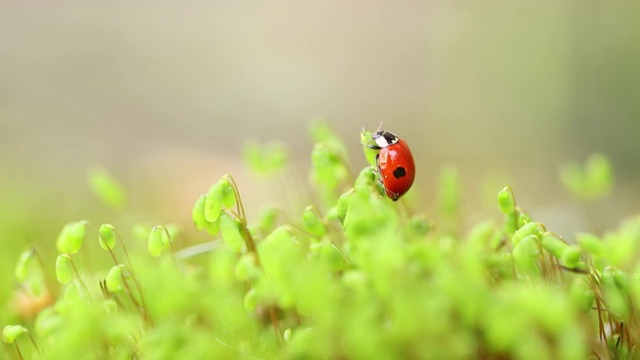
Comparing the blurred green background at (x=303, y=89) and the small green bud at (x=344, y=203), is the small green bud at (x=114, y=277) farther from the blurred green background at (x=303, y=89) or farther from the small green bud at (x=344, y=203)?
the blurred green background at (x=303, y=89)

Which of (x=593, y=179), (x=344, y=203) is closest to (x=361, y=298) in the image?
(x=344, y=203)

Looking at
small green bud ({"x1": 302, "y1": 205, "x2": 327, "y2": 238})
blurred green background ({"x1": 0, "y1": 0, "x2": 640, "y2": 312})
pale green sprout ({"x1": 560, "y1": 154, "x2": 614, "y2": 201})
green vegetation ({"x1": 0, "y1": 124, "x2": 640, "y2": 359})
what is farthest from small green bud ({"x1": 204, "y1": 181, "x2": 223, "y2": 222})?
blurred green background ({"x1": 0, "y1": 0, "x2": 640, "y2": 312})

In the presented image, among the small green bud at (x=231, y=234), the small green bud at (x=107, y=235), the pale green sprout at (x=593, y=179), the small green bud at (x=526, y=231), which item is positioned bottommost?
the pale green sprout at (x=593, y=179)

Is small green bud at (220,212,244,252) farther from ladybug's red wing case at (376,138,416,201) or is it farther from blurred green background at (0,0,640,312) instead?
blurred green background at (0,0,640,312)

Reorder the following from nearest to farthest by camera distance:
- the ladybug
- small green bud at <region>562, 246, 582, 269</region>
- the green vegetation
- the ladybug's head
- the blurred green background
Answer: the green vegetation → small green bud at <region>562, 246, 582, 269</region> → the ladybug → the ladybug's head → the blurred green background

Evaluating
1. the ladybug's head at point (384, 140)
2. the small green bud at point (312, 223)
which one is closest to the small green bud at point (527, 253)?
the small green bud at point (312, 223)

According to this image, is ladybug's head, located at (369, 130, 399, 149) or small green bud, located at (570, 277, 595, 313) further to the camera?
ladybug's head, located at (369, 130, 399, 149)

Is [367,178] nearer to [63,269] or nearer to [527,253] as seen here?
[527,253]
